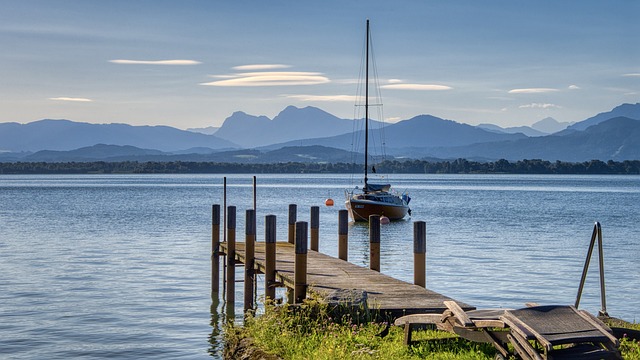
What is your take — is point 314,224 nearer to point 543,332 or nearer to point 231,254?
point 231,254

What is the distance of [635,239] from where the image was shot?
52.9 m

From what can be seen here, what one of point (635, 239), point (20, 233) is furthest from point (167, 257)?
point (635, 239)

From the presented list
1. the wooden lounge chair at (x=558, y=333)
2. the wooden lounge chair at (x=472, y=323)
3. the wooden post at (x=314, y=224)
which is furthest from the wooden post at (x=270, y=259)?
the wooden lounge chair at (x=558, y=333)

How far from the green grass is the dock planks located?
79 centimetres

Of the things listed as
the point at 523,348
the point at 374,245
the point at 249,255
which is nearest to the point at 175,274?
the point at 249,255

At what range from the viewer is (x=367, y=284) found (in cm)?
1823

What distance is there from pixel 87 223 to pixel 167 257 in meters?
26.6

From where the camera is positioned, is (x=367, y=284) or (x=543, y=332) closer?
(x=543, y=332)

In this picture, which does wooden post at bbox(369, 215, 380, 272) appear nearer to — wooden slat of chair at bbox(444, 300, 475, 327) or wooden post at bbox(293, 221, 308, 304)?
wooden post at bbox(293, 221, 308, 304)

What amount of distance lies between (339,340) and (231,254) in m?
12.5

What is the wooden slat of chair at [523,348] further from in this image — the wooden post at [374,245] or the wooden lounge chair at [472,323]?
the wooden post at [374,245]

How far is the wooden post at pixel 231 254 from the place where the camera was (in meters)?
25.2

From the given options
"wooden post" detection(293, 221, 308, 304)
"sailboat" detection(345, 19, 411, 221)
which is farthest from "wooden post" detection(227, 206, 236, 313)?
"sailboat" detection(345, 19, 411, 221)

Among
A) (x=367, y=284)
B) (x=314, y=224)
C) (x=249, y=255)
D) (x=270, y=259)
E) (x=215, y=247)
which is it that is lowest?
(x=215, y=247)
